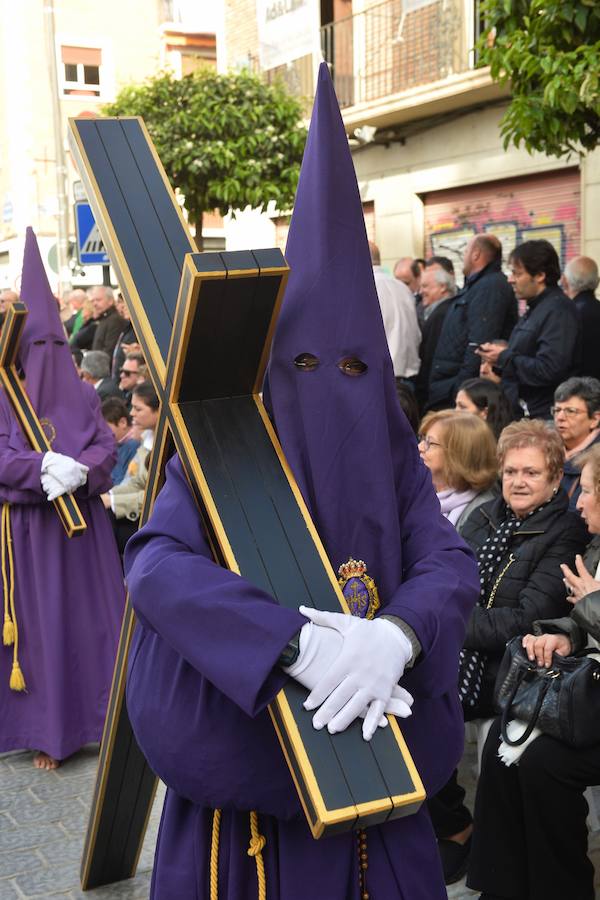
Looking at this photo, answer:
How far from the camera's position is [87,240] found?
12484mm

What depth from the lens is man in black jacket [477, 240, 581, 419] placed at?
6301 mm

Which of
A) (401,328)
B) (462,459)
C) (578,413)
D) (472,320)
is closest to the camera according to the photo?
(462,459)

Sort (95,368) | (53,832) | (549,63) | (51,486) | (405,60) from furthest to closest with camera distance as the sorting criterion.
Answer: (405,60), (95,368), (549,63), (51,486), (53,832)

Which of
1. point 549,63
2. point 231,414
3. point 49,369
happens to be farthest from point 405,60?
point 231,414

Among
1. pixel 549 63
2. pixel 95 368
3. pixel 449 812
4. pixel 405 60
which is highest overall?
pixel 405 60

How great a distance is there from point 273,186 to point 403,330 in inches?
275

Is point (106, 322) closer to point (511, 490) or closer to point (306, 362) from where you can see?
point (511, 490)

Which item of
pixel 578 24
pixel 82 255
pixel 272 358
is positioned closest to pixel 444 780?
pixel 272 358

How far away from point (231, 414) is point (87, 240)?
10436 millimetres

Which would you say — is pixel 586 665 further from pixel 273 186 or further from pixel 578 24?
pixel 273 186

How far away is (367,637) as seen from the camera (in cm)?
213

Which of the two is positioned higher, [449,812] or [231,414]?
[231,414]

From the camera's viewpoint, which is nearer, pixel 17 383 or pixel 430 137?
pixel 17 383

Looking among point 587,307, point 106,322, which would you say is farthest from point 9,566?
point 106,322
